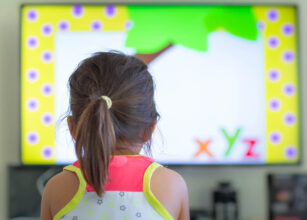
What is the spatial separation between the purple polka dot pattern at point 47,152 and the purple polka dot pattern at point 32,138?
2.3 inches

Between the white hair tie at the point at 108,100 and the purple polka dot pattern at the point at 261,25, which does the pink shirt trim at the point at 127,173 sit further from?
the purple polka dot pattern at the point at 261,25

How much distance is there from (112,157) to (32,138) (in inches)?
54.5

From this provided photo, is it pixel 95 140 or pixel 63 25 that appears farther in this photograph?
pixel 63 25

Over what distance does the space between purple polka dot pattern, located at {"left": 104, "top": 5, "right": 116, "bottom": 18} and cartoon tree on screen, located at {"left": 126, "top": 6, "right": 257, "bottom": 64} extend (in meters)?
0.08

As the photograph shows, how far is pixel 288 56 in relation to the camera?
2219 mm

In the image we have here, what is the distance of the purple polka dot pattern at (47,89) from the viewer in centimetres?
219

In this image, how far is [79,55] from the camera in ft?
7.26

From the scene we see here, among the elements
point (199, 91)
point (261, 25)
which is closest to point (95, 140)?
point (199, 91)

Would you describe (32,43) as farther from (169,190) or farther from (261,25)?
(169,190)

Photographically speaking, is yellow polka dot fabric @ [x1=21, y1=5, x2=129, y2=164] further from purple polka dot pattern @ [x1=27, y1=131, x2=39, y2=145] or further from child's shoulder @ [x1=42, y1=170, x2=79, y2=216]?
child's shoulder @ [x1=42, y1=170, x2=79, y2=216]

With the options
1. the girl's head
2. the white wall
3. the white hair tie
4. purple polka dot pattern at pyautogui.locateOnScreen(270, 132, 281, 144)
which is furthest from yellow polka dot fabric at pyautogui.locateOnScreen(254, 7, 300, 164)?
the white hair tie

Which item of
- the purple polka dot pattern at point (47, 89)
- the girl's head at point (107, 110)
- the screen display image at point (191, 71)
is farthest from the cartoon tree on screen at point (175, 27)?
the girl's head at point (107, 110)

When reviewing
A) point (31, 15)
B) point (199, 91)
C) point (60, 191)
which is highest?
point (31, 15)

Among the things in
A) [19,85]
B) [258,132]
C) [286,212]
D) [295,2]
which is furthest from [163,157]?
[295,2]
